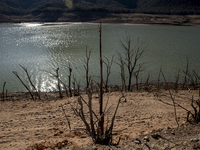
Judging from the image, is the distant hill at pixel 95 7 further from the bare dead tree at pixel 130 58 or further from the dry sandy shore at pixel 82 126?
the dry sandy shore at pixel 82 126

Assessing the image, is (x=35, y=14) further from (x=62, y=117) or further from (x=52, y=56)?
(x=62, y=117)

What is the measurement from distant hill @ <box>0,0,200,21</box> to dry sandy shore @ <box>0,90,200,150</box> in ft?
171

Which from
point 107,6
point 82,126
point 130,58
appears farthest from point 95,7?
point 82,126

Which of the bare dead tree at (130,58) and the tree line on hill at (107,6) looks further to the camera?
the tree line on hill at (107,6)

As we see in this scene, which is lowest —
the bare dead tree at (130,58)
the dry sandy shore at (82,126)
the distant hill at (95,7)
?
the dry sandy shore at (82,126)

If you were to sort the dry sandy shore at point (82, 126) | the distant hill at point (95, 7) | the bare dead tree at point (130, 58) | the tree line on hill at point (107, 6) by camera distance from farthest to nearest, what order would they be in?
the tree line on hill at point (107, 6) < the distant hill at point (95, 7) < the bare dead tree at point (130, 58) < the dry sandy shore at point (82, 126)

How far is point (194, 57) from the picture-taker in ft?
43.8

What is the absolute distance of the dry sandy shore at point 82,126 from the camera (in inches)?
107

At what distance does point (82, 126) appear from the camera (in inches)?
143

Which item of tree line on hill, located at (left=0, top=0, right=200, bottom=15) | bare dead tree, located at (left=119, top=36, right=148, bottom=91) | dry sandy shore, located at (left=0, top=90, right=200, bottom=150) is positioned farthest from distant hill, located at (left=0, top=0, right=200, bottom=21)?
dry sandy shore, located at (left=0, top=90, right=200, bottom=150)

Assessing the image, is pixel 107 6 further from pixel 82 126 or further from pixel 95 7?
pixel 82 126

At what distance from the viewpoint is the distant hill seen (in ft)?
185

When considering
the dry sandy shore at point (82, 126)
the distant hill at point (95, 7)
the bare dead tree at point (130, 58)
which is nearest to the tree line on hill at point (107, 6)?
the distant hill at point (95, 7)

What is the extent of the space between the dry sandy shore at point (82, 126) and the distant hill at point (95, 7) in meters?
52.1
